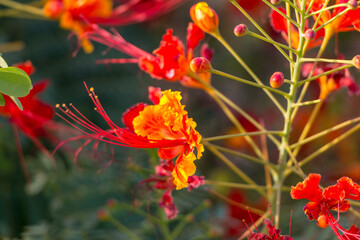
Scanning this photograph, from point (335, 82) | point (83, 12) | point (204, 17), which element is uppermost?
point (83, 12)

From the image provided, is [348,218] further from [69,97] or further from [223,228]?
[69,97]

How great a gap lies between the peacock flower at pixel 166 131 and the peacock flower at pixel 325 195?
18 cm

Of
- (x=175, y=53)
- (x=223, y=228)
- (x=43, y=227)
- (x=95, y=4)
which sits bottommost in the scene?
(x=223, y=228)

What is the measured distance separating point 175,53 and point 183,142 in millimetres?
219

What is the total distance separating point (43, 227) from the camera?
1442 millimetres

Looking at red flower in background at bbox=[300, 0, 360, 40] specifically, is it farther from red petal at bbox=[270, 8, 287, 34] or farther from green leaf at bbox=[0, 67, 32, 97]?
green leaf at bbox=[0, 67, 32, 97]

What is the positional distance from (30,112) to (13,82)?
1.58 feet

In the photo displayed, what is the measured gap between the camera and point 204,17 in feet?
3.36

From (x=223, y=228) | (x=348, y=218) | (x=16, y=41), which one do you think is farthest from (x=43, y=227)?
(x=16, y=41)

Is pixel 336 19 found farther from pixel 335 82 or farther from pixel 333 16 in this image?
pixel 335 82

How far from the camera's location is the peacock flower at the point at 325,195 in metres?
0.83

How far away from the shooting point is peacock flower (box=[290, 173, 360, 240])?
0.83 m

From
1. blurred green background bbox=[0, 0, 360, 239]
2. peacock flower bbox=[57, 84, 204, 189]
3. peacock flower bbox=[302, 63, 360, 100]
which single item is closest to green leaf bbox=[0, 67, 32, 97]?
peacock flower bbox=[57, 84, 204, 189]

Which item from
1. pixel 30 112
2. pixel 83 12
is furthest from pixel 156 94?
pixel 83 12
